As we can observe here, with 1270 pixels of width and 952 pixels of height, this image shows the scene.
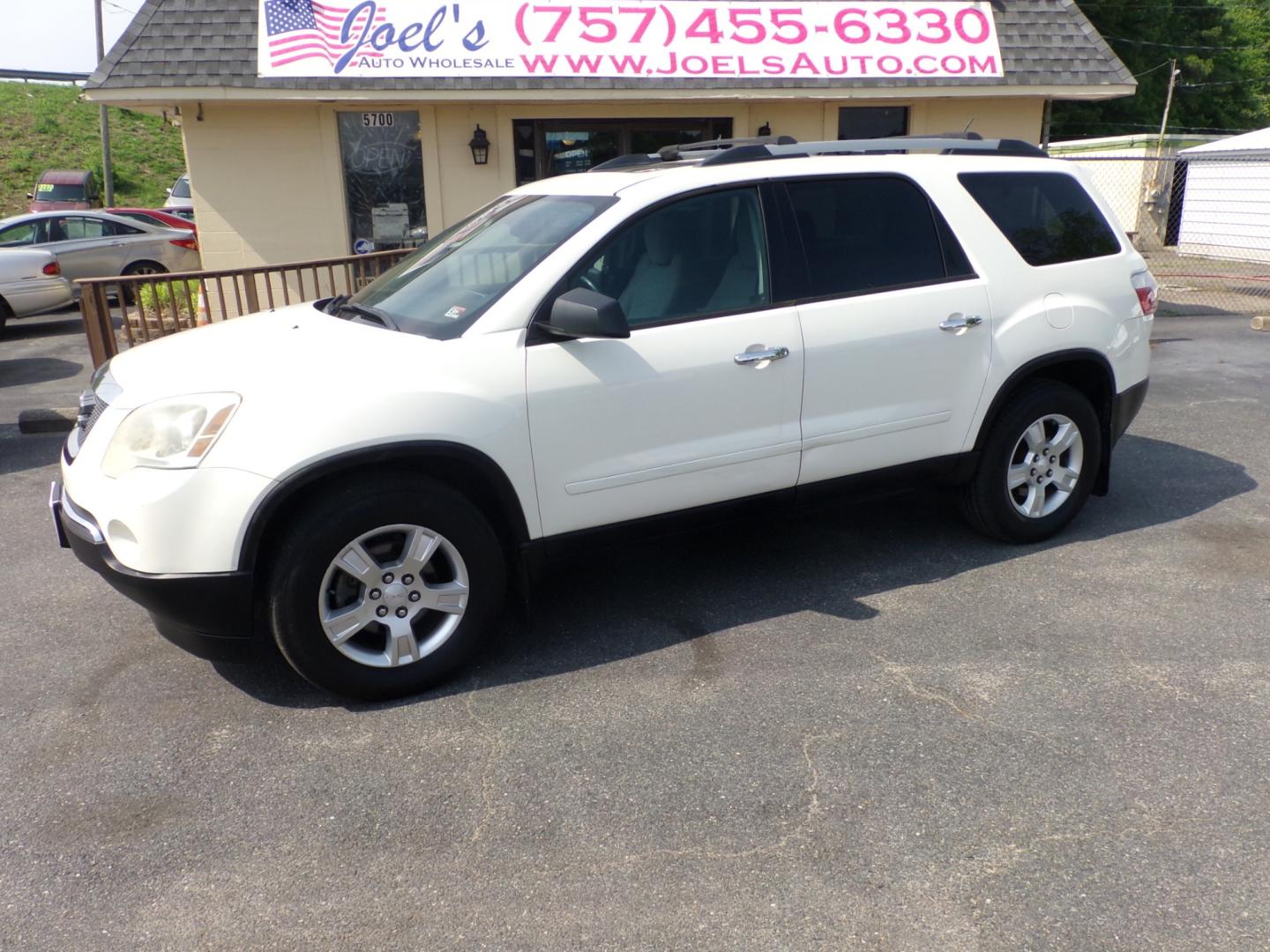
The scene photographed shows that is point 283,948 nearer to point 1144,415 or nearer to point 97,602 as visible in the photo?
point 97,602

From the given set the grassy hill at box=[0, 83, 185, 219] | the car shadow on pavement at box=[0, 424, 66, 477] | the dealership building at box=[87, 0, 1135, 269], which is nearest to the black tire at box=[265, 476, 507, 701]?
the car shadow on pavement at box=[0, 424, 66, 477]

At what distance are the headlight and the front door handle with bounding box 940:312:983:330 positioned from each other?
2952 millimetres

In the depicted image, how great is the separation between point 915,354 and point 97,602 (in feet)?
12.6

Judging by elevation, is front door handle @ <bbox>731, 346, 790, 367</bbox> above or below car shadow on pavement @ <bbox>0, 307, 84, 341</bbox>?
above

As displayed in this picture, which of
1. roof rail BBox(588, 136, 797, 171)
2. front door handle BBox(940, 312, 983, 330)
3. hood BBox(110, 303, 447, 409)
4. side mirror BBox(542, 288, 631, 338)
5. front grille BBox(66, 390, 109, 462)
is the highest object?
roof rail BBox(588, 136, 797, 171)

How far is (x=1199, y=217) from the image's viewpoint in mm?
22797

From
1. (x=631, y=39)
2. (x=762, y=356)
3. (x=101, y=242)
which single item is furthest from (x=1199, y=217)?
(x=762, y=356)

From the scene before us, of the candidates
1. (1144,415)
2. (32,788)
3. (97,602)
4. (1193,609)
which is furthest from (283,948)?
(1144,415)

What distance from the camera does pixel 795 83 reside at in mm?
10805

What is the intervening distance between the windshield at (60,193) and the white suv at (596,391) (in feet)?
86.5

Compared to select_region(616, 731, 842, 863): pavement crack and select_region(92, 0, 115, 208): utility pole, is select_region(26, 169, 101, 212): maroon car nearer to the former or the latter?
select_region(92, 0, 115, 208): utility pole

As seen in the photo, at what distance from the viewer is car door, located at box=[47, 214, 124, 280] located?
14.6 meters

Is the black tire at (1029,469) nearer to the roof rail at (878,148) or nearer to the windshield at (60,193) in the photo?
the roof rail at (878,148)

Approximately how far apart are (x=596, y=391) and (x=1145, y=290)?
3.10 metres
